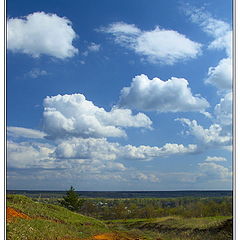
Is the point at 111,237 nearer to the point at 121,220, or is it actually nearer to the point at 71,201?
the point at 121,220

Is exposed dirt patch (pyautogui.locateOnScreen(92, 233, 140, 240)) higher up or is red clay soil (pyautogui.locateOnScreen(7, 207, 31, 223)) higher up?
red clay soil (pyautogui.locateOnScreen(7, 207, 31, 223))

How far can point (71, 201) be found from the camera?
379 cm

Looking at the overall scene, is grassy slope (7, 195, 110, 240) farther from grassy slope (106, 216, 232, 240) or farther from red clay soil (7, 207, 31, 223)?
grassy slope (106, 216, 232, 240)

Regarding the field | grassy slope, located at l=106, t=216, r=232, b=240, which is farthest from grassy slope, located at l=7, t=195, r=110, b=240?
grassy slope, located at l=106, t=216, r=232, b=240

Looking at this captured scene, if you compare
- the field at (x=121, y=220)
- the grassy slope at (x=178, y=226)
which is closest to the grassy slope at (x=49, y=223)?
the field at (x=121, y=220)

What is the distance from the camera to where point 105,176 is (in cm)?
362

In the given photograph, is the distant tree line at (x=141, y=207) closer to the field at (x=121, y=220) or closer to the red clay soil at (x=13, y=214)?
the field at (x=121, y=220)

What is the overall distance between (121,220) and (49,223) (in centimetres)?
63

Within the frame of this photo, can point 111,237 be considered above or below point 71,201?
below

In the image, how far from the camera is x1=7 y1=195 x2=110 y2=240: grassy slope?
354 cm

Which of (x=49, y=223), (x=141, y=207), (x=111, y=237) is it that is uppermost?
(x=141, y=207)

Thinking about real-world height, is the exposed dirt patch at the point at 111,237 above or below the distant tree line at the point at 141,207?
below

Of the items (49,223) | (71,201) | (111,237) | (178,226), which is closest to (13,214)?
(49,223)

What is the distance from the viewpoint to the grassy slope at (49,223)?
139 inches
